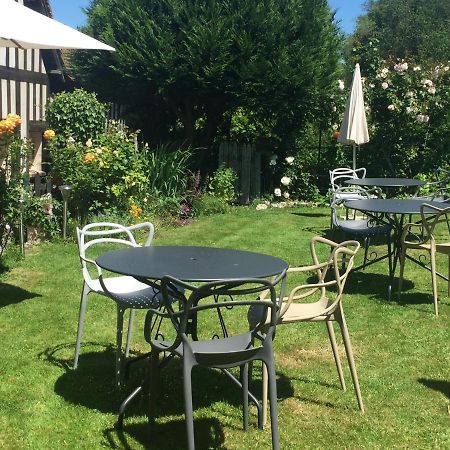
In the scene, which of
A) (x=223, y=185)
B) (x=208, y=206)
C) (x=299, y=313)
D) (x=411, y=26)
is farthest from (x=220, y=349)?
(x=411, y=26)

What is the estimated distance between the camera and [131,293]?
3604 mm

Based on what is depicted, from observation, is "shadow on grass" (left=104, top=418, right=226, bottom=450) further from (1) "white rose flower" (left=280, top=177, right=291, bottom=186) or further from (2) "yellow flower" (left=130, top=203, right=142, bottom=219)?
(1) "white rose flower" (left=280, top=177, right=291, bottom=186)

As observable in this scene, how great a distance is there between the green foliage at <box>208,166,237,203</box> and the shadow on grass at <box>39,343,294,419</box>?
7.12 metres

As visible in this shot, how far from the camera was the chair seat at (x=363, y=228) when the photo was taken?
5.82 meters

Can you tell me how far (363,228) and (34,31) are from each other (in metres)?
3.50

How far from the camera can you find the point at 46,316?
479 cm

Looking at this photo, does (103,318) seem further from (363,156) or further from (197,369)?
(363,156)

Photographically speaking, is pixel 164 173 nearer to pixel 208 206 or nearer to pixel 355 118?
pixel 208 206

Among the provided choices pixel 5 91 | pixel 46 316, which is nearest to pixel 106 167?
pixel 5 91

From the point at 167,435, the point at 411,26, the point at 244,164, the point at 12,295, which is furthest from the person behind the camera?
the point at 411,26

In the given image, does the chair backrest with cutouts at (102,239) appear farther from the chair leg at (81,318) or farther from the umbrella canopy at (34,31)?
the umbrella canopy at (34,31)

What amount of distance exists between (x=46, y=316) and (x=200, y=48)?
6.29 m

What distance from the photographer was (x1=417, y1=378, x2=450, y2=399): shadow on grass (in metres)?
3.60

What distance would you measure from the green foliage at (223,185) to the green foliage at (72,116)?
3.02m
